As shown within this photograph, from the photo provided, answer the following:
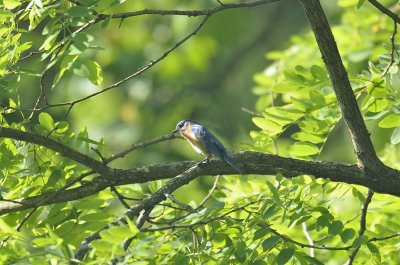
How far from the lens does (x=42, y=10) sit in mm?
2943

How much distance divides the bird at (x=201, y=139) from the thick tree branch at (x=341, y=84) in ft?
1.73

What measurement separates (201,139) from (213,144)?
15 centimetres

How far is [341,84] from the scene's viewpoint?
332 centimetres

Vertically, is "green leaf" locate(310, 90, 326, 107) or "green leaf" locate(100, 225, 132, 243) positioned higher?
"green leaf" locate(310, 90, 326, 107)

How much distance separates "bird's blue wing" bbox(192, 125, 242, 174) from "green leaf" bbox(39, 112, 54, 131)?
0.69 metres

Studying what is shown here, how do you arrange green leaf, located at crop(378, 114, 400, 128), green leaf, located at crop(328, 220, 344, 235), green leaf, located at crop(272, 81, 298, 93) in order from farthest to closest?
1. green leaf, located at crop(272, 81, 298, 93)
2. green leaf, located at crop(378, 114, 400, 128)
3. green leaf, located at crop(328, 220, 344, 235)

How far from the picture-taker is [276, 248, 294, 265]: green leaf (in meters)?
3.11

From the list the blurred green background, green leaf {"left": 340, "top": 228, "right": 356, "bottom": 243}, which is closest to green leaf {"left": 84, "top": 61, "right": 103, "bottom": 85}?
green leaf {"left": 340, "top": 228, "right": 356, "bottom": 243}

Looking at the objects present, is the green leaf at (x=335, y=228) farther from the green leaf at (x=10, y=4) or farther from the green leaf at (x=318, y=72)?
the green leaf at (x=10, y=4)

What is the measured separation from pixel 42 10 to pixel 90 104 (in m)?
8.76

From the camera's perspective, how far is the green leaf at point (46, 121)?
3.39 m

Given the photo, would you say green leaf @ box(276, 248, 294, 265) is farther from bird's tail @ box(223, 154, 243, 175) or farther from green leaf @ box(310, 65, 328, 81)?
green leaf @ box(310, 65, 328, 81)

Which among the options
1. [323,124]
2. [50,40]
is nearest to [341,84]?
[323,124]

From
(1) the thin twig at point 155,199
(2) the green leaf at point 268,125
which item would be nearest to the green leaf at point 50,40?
(1) the thin twig at point 155,199
